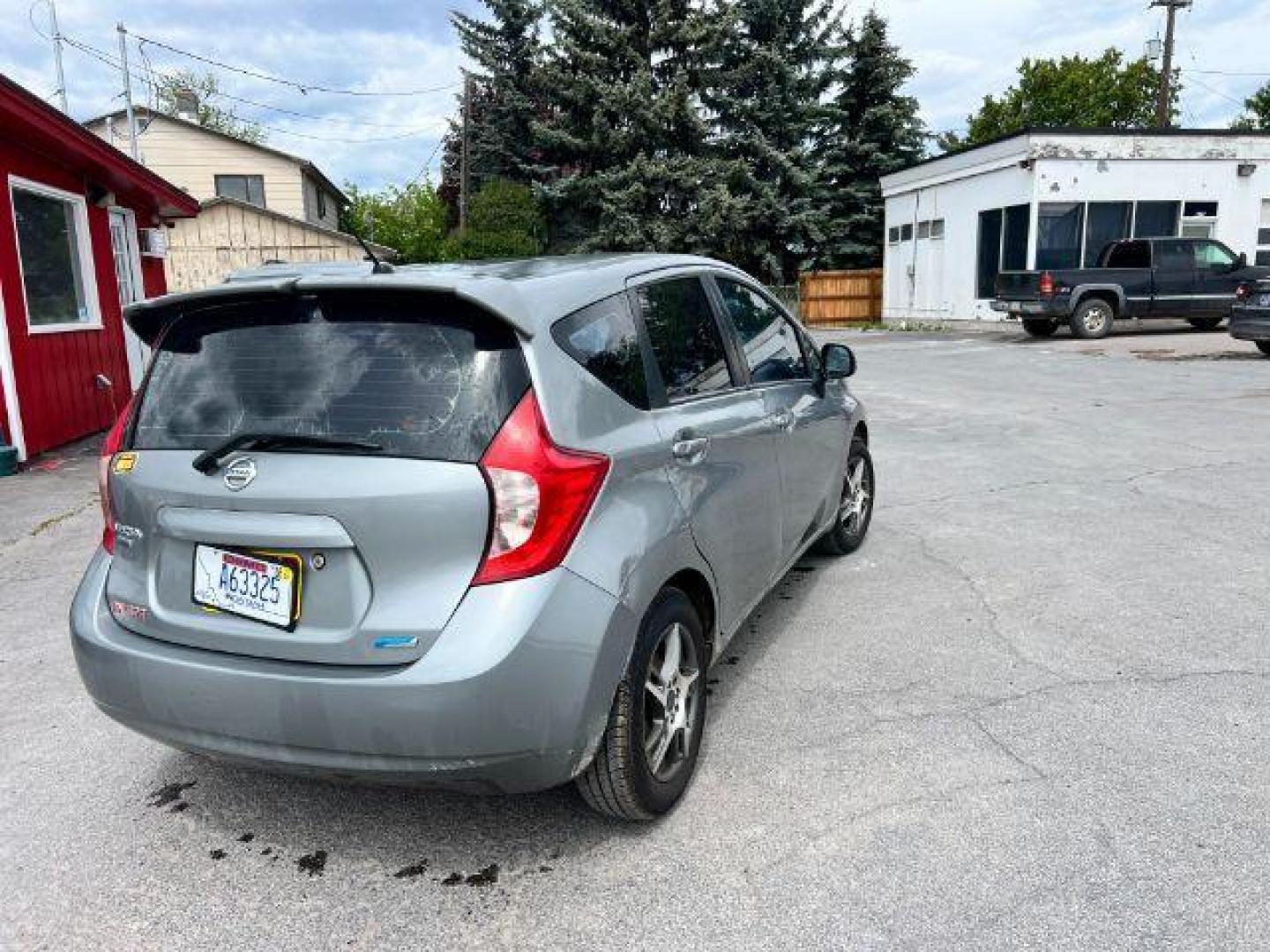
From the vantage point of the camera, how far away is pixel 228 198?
92.9ft

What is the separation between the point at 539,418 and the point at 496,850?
50.2 inches

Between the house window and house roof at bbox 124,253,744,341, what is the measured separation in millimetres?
34570

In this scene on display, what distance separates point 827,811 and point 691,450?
3.83ft

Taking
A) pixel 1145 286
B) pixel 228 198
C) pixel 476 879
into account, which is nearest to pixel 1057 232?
pixel 1145 286

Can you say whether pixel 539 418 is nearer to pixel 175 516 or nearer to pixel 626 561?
pixel 626 561

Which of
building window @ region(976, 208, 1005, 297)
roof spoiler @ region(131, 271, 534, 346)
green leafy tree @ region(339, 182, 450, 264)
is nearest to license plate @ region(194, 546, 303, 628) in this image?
roof spoiler @ region(131, 271, 534, 346)

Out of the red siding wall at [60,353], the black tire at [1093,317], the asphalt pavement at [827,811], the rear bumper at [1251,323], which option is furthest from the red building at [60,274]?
the black tire at [1093,317]

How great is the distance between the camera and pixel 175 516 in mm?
2471

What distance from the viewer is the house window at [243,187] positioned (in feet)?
110

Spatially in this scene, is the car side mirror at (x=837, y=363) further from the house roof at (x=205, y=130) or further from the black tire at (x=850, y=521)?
the house roof at (x=205, y=130)

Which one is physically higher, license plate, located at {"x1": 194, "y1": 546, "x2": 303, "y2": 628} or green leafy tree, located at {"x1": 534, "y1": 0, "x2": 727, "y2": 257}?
green leafy tree, located at {"x1": 534, "y1": 0, "x2": 727, "y2": 257}

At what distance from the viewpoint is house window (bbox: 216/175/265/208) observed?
33.7 m

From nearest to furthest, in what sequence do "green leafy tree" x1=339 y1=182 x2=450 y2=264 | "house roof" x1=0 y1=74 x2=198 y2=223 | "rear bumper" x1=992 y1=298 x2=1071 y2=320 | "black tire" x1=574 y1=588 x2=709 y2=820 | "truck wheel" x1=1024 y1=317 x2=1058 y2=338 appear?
1. "black tire" x1=574 y1=588 x2=709 y2=820
2. "house roof" x1=0 y1=74 x2=198 y2=223
3. "rear bumper" x1=992 y1=298 x2=1071 y2=320
4. "truck wheel" x1=1024 y1=317 x2=1058 y2=338
5. "green leafy tree" x1=339 y1=182 x2=450 y2=264

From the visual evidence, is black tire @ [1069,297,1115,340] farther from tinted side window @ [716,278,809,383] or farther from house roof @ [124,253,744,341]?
house roof @ [124,253,744,341]
